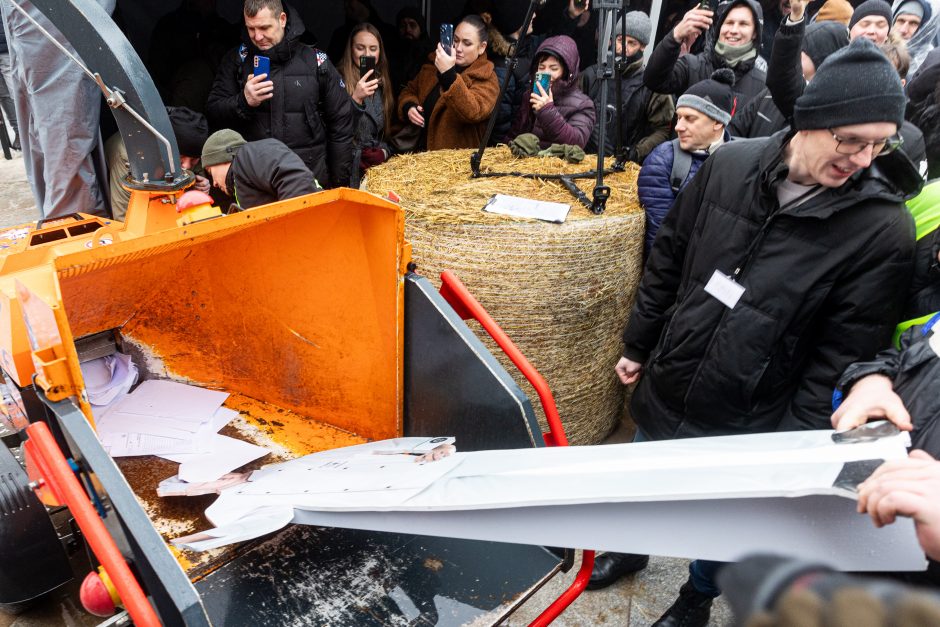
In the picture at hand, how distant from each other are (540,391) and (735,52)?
8.52ft

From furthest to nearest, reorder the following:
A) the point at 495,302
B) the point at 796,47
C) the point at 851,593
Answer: the point at 495,302, the point at 796,47, the point at 851,593

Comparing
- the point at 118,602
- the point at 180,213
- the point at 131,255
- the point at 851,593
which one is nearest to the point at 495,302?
the point at 180,213

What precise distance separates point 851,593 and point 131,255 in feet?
5.71

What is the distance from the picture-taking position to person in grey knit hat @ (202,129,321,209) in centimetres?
271

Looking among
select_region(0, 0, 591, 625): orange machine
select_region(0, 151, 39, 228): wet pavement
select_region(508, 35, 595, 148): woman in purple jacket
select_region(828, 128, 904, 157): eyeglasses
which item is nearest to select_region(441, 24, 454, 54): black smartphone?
select_region(508, 35, 595, 148): woman in purple jacket

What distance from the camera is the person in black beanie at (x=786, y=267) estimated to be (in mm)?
1532

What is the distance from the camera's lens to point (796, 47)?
234 centimetres

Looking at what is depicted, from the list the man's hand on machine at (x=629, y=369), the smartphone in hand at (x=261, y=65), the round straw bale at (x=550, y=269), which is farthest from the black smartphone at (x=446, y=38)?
the man's hand on machine at (x=629, y=369)

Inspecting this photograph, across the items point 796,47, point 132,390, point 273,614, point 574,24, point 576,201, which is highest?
point 574,24

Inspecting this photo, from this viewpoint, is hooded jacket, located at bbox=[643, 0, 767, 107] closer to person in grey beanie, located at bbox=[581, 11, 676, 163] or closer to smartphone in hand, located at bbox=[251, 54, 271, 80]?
person in grey beanie, located at bbox=[581, 11, 676, 163]

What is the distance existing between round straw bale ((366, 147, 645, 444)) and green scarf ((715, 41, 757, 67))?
3.11 ft

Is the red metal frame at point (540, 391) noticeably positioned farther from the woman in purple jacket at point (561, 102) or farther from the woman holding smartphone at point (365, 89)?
the woman holding smartphone at point (365, 89)

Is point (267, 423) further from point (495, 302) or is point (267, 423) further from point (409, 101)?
point (409, 101)

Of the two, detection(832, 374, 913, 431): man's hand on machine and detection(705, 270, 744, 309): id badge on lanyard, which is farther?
detection(705, 270, 744, 309): id badge on lanyard
